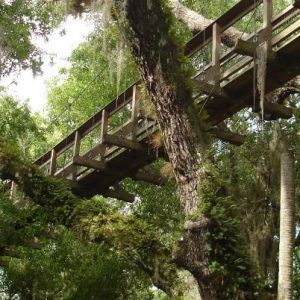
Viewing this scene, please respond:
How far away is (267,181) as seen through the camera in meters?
8.19

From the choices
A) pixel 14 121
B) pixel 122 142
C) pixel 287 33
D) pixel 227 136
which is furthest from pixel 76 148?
pixel 287 33

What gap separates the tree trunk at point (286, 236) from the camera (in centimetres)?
523

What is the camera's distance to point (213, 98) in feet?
19.3

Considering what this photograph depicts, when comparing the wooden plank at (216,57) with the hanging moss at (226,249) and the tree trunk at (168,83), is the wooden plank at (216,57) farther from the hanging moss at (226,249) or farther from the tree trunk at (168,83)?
the hanging moss at (226,249)

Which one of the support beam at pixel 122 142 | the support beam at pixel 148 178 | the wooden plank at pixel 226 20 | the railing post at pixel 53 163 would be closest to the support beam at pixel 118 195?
the support beam at pixel 148 178

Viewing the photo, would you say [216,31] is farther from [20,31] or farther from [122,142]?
[20,31]

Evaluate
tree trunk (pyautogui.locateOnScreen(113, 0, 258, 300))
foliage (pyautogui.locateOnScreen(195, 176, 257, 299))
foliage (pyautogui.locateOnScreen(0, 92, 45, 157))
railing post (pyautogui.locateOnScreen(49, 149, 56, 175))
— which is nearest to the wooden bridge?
railing post (pyautogui.locateOnScreen(49, 149, 56, 175))

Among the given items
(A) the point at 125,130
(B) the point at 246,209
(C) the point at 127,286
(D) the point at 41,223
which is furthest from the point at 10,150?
(B) the point at 246,209

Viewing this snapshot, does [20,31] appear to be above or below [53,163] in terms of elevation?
above

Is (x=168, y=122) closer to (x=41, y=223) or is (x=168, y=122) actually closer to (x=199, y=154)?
(x=199, y=154)

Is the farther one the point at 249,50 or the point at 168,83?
the point at 168,83

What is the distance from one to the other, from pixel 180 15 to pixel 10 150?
3831 millimetres

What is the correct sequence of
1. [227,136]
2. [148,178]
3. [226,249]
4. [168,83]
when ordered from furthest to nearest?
[148,178] → [227,136] → [168,83] → [226,249]

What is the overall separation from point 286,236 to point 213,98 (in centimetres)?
165
